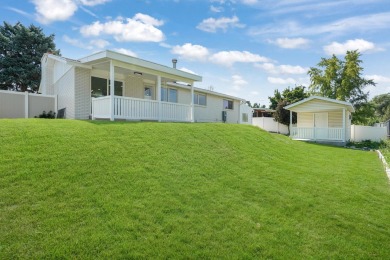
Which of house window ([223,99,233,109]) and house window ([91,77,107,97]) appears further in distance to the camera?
house window ([223,99,233,109])

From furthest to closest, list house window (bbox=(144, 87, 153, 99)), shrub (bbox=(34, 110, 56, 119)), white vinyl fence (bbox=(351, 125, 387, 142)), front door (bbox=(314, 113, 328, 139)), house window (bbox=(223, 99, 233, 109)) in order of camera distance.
Answer: white vinyl fence (bbox=(351, 125, 387, 142)), house window (bbox=(223, 99, 233, 109)), front door (bbox=(314, 113, 328, 139)), house window (bbox=(144, 87, 153, 99)), shrub (bbox=(34, 110, 56, 119))

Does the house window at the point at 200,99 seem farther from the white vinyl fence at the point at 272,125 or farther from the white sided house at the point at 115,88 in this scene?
the white vinyl fence at the point at 272,125

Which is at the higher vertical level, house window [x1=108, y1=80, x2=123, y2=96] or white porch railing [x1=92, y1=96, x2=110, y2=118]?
house window [x1=108, y1=80, x2=123, y2=96]

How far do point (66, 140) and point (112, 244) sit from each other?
418 cm

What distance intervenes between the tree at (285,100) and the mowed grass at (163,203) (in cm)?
2213

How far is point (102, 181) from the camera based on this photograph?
5.20 meters

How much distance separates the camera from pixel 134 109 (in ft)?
41.4

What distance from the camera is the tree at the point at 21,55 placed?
97.4ft

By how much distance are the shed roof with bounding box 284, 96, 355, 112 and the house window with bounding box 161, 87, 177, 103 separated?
38.0ft

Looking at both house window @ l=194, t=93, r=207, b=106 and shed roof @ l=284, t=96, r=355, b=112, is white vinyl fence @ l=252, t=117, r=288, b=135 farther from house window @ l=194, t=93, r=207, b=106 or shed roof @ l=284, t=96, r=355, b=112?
house window @ l=194, t=93, r=207, b=106

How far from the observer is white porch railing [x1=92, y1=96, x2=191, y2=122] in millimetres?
11922

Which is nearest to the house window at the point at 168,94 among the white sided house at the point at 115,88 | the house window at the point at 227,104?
the white sided house at the point at 115,88

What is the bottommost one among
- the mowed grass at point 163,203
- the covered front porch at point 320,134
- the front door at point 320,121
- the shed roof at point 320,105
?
the mowed grass at point 163,203

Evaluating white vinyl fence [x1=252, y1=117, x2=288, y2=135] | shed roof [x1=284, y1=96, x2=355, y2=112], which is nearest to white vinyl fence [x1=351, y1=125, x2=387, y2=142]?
shed roof [x1=284, y1=96, x2=355, y2=112]
